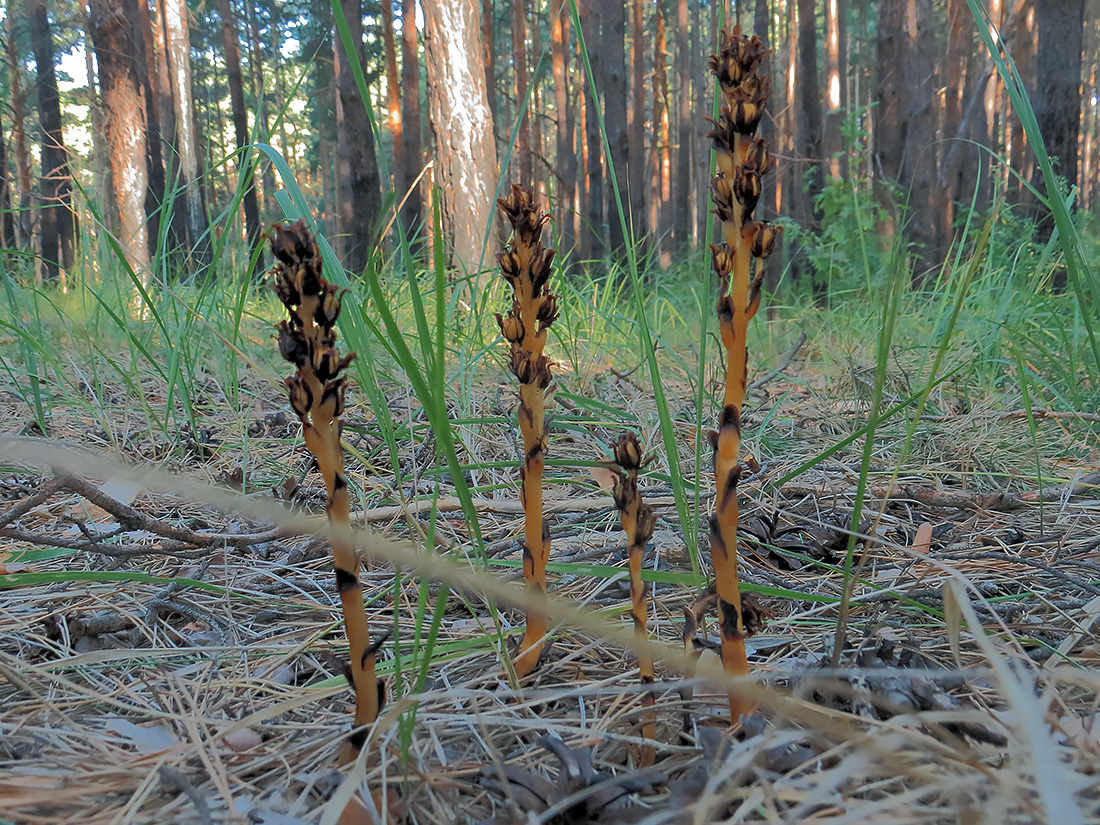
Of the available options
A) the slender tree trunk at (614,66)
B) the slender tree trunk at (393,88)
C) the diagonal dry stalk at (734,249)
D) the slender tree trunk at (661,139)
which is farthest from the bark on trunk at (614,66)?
the diagonal dry stalk at (734,249)

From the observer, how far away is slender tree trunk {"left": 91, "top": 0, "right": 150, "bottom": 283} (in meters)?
6.80

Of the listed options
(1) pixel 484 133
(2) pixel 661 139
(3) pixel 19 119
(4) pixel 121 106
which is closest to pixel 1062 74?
(1) pixel 484 133

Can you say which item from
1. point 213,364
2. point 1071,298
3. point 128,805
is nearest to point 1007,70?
point 128,805

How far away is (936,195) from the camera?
25.1 ft

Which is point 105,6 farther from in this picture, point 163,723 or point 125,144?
point 163,723

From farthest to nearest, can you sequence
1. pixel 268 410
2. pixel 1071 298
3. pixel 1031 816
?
pixel 1071 298, pixel 268 410, pixel 1031 816

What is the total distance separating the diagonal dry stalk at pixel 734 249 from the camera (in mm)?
644

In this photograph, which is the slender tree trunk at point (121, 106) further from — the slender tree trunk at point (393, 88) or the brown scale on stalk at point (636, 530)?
the slender tree trunk at point (393, 88)

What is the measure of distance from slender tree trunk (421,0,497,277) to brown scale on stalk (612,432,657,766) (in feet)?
12.3

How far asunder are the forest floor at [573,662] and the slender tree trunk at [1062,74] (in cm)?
553

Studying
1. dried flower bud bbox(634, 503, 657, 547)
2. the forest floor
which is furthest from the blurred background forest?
the forest floor

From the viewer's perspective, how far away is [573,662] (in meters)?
0.95

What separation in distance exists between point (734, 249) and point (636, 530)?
30 cm

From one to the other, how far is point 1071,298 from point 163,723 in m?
3.31
